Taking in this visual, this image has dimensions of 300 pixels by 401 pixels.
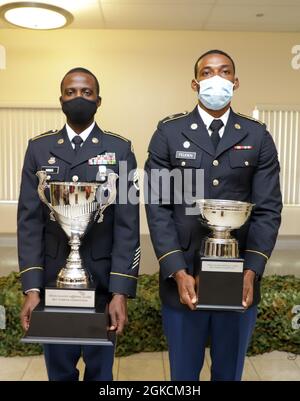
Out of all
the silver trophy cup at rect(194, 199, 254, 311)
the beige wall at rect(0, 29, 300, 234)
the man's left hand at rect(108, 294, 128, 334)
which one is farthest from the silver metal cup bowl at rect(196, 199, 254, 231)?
the beige wall at rect(0, 29, 300, 234)

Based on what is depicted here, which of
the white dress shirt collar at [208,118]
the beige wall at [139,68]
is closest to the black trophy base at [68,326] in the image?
the white dress shirt collar at [208,118]

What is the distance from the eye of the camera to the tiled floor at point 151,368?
2.78 meters

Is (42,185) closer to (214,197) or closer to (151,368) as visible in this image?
(214,197)

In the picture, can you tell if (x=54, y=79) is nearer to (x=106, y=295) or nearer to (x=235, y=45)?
(x=235, y=45)

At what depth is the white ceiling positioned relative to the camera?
173 inches

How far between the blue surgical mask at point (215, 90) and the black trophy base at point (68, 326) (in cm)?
86

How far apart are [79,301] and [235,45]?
4.61 metres

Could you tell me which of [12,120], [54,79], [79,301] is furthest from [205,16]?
[79,301]

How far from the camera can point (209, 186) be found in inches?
67.4

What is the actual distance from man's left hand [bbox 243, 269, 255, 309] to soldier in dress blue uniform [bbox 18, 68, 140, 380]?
1.37ft

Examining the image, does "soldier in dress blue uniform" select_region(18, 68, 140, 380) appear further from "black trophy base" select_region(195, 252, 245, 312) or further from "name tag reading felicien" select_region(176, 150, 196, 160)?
"black trophy base" select_region(195, 252, 245, 312)

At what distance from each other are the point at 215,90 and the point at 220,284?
70 centimetres

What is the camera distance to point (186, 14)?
473 cm

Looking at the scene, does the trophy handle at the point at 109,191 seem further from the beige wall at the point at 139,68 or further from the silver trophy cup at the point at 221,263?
the beige wall at the point at 139,68
